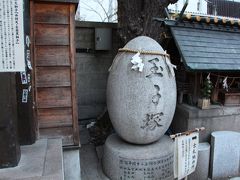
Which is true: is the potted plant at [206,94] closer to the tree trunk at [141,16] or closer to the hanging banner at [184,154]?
the hanging banner at [184,154]

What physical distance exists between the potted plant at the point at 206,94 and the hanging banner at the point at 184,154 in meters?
1.38

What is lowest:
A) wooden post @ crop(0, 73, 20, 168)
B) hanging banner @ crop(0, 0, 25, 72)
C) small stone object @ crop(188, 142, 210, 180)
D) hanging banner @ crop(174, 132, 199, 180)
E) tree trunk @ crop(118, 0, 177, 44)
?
small stone object @ crop(188, 142, 210, 180)

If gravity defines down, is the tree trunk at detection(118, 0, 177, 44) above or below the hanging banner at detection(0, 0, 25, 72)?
above

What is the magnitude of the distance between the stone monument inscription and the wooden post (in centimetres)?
184

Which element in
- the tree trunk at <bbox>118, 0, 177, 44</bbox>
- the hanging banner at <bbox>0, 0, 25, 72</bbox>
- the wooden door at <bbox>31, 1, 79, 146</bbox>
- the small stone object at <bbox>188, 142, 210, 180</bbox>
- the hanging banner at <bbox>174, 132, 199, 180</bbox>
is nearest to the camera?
the hanging banner at <bbox>0, 0, 25, 72</bbox>

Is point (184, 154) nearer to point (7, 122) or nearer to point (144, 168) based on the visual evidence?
point (144, 168)

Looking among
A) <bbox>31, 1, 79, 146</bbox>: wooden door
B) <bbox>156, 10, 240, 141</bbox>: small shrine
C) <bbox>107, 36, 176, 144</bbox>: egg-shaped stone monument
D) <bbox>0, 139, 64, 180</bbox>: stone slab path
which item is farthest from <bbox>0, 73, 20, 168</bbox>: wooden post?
<bbox>156, 10, 240, 141</bbox>: small shrine

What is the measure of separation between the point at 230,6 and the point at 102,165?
15.5 metres

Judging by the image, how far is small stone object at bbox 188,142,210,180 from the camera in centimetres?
422

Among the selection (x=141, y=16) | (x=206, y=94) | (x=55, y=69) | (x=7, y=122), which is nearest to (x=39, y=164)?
(x=7, y=122)

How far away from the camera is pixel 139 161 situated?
3.80 m

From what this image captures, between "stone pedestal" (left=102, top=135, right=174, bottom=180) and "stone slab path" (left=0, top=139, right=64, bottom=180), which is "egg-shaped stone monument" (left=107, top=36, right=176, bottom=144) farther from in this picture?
"stone slab path" (left=0, top=139, right=64, bottom=180)

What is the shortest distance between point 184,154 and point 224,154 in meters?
1.60

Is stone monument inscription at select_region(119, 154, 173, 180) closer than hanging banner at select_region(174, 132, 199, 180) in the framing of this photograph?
No
